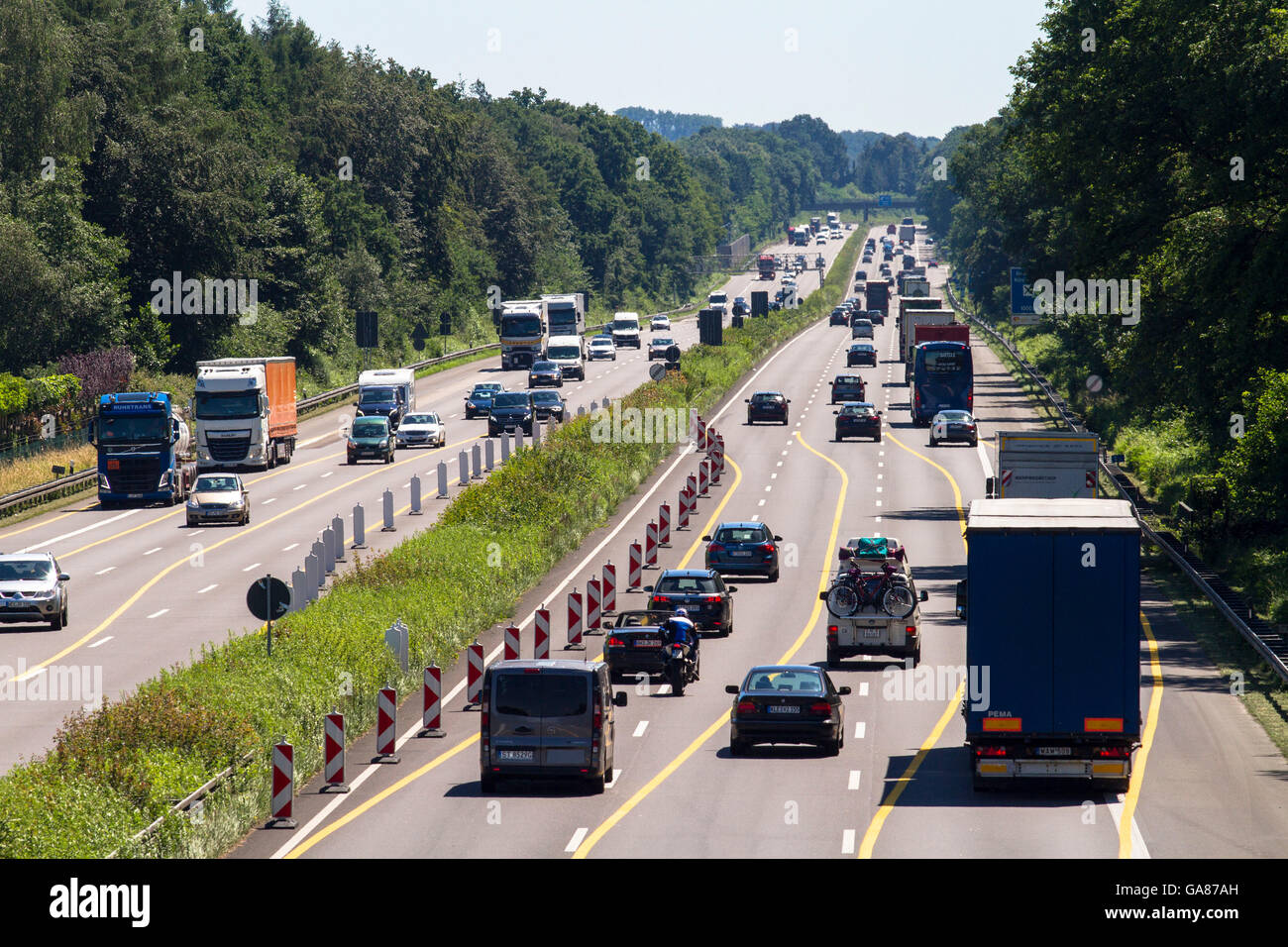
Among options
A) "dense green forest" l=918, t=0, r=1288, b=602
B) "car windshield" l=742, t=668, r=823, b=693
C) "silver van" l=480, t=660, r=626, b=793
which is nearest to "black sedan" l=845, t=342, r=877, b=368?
"dense green forest" l=918, t=0, r=1288, b=602

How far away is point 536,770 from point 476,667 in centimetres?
778

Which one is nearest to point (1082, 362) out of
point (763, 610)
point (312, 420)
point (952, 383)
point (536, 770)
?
point (952, 383)

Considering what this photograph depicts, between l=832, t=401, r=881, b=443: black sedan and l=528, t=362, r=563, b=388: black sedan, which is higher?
l=528, t=362, r=563, b=388: black sedan

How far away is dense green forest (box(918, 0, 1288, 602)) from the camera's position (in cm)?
4344

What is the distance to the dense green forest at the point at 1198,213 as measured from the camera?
4344 cm

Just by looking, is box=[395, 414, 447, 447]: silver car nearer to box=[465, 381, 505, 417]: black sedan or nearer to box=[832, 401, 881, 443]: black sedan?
box=[465, 381, 505, 417]: black sedan

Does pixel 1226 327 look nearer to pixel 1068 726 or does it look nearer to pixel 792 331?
pixel 1068 726

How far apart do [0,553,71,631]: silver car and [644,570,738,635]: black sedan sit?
1268cm

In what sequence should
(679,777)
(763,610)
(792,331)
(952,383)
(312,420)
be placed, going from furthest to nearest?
(792,331)
(312,420)
(952,383)
(763,610)
(679,777)

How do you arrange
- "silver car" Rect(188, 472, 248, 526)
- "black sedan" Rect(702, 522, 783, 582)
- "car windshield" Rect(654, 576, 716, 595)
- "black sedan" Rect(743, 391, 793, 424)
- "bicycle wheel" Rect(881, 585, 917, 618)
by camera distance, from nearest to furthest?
"bicycle wheel" Rect(881, 585, 917, 618)
"car windshield" Rect(654, 576, 716, 595)
"black sedan" Rect(702, 522, 783, 582)
"silver car" Rect(188, 472, 248, 526)
"black sedan" Rect(743, 391, 793, 424)

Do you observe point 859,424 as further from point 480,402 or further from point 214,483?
point 214,483

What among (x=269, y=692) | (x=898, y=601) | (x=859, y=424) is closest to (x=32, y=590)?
(x=269, y=692)

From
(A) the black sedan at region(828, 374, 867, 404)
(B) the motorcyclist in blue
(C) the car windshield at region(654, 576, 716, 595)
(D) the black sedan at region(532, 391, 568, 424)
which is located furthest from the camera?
(A) the black sedan at region(828, 374, 867, 404)

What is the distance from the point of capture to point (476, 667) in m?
32.4
